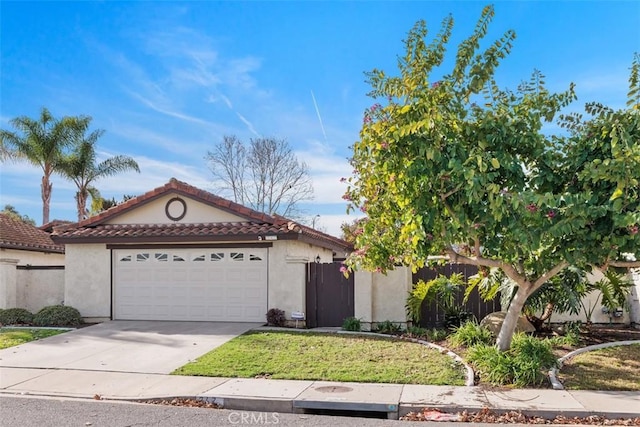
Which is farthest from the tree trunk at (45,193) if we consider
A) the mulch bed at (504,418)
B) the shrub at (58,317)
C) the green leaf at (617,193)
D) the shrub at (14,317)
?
the green leaf at (617,193)

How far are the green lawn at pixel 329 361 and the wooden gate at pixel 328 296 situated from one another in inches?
77.3

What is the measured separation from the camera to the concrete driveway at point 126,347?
10.0 m

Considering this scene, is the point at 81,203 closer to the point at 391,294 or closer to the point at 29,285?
the point at 29,285

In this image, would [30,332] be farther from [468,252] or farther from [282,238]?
[468,252]

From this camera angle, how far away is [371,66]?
9.09 m

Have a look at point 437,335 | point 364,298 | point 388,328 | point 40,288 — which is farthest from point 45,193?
point 437,335

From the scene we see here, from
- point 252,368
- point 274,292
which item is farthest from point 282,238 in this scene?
point 252,368

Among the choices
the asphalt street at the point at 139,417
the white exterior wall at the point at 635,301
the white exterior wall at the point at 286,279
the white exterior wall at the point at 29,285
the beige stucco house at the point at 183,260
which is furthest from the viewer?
the white exterior wall at the point at 29,285

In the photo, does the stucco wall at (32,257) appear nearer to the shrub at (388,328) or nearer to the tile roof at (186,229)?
the tile roof at (186,229)

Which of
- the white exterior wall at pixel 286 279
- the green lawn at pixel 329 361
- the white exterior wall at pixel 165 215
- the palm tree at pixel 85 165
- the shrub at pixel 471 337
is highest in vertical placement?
the palm tree at pixel 85 165

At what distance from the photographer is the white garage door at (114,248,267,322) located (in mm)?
14883

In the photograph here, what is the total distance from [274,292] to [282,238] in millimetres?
1543

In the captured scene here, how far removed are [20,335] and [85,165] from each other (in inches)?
778

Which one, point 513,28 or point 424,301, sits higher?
point 513,28
